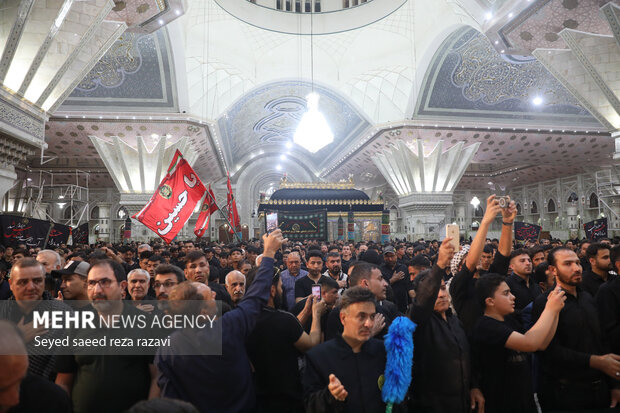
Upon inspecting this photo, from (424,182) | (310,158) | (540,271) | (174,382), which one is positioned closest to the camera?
(174,382)

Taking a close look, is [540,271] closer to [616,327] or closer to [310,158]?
[616,327]

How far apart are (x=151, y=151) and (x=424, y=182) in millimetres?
10886

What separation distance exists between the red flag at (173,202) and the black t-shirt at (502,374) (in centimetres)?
454

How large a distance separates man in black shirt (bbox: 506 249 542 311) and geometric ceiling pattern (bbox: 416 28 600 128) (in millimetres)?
12142

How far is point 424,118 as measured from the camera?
1471cm

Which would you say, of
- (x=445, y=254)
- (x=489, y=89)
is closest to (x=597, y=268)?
(x=445, y=254)

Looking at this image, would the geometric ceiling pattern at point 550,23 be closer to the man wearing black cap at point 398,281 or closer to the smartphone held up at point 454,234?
the man wearing black cap at point 398,281

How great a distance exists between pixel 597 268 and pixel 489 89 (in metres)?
13.2

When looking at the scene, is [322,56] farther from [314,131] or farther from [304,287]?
[304,287]

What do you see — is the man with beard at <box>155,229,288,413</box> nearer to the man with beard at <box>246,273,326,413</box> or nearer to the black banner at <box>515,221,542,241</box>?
the man with beard at <box>246,273,326,413</box>

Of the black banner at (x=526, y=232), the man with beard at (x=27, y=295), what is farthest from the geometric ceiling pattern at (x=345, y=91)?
the man with beard at (x=27, y=295)

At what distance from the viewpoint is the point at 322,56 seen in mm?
17969

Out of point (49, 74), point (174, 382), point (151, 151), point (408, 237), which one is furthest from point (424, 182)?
point (174, 382)

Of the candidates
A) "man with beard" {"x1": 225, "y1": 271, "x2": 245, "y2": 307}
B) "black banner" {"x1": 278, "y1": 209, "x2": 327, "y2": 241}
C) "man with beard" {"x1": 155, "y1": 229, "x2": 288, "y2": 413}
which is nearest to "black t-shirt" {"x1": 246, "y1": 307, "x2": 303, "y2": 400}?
"man with beard" {"x1": 155, "y1": 229, "x2": 288, "y2": 413}
